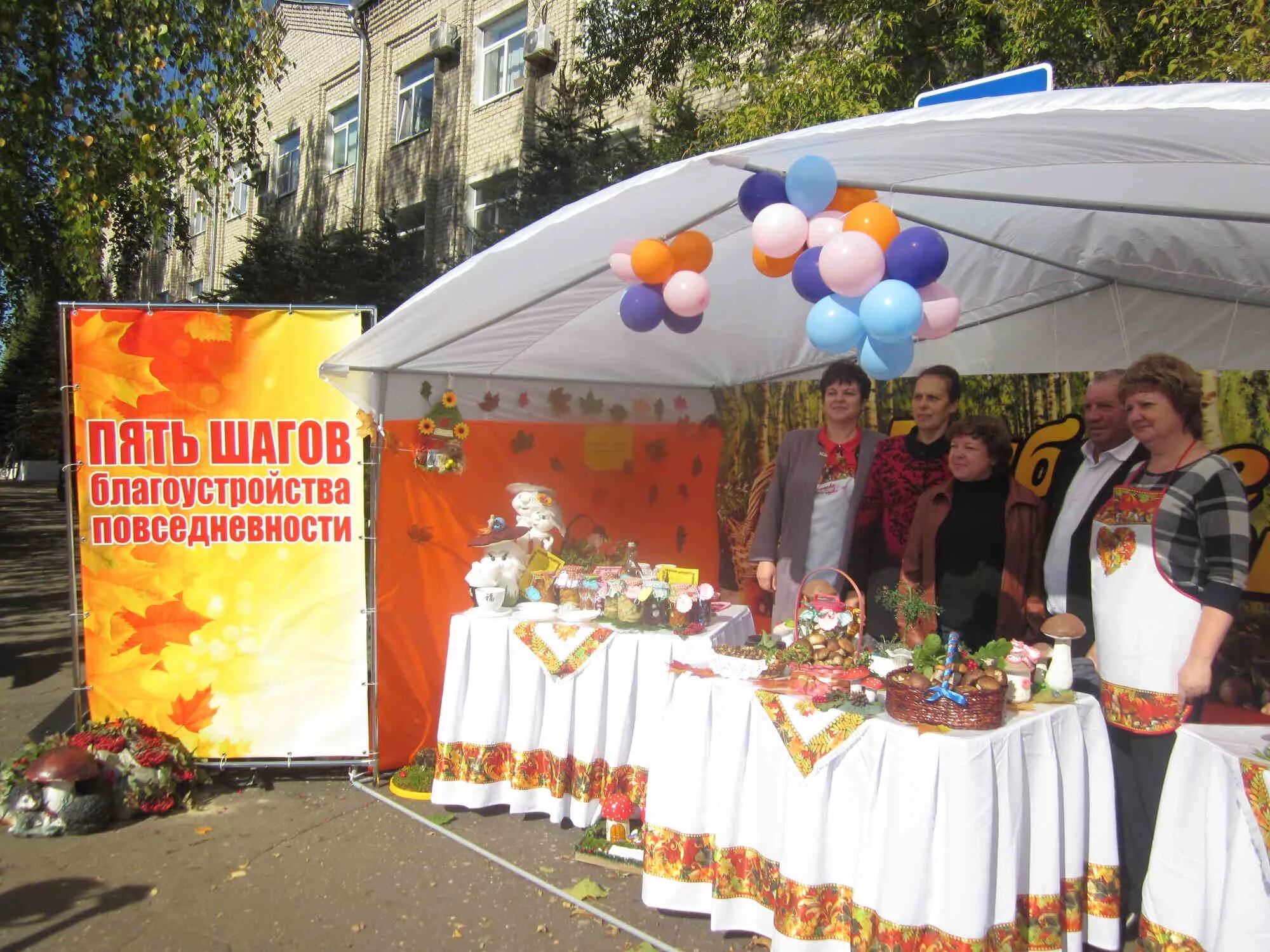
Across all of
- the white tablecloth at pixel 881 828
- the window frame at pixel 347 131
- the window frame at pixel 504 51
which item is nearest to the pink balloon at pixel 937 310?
the white tablecloth at pixel 881 828

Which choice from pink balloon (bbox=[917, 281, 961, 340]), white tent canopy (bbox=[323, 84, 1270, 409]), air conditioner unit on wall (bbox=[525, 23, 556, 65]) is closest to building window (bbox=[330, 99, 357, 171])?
air conditioner unit on wall (bbox=[525, 23, 556, 65])

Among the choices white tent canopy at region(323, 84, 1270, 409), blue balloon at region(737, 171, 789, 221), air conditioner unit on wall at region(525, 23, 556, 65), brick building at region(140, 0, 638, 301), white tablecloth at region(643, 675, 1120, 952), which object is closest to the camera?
white tablecloth at region(643, 675, 1120, 952)

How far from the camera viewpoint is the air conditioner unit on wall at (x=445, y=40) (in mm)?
12977

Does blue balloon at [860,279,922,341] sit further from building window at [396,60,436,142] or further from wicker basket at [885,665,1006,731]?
building window at [396,60,436,142]

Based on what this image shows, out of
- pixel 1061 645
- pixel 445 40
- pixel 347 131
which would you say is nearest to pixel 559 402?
pixel 1061 645

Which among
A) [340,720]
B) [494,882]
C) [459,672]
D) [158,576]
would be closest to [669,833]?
[494,882]

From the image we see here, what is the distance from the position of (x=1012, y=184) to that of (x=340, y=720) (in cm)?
375

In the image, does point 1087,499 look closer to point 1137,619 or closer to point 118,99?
point 1137,619

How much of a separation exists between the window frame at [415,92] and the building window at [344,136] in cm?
139

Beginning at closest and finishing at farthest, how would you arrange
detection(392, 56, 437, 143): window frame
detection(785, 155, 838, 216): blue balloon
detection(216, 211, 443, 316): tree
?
1. detection(785, 155, 838, 216): blue balloon
2. detection(216, 211, 443, 316): tree
3. detection(392, 56, 437, 143): window frame

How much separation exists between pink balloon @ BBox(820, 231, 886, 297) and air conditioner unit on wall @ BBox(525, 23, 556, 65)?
33.2ft

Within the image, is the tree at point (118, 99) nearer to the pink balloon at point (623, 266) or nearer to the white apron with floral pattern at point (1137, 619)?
the pink balloon at point (623, 266)

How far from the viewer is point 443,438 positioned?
4.48m

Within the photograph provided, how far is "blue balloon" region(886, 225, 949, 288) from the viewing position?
2.69m
